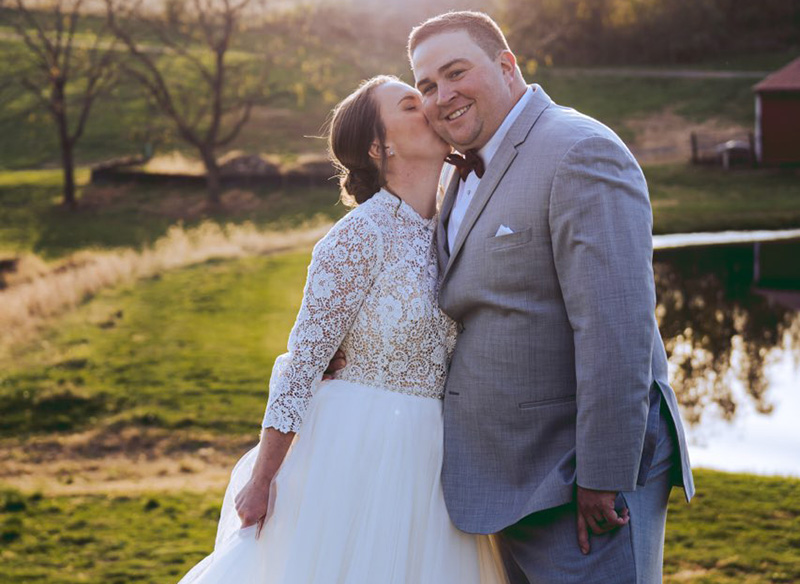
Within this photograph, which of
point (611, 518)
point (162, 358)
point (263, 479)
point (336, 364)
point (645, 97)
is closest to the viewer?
point (611, 518)

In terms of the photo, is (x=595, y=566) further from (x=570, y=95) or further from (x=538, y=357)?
(x=570, y=95)

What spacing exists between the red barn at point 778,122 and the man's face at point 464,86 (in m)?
26.3

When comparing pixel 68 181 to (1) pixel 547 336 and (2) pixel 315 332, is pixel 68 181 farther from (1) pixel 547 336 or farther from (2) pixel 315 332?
(1) pixel 547 336

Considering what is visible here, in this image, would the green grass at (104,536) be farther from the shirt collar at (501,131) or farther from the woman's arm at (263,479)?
the shirt collar at (501,131)

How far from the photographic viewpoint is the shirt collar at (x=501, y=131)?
292cm

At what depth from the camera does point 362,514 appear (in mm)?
2850

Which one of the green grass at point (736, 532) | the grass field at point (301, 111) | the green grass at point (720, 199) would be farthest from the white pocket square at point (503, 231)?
the grass field at point (301, 111)

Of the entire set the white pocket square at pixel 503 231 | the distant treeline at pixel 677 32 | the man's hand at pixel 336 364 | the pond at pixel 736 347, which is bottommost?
the pond at pixel 736 347

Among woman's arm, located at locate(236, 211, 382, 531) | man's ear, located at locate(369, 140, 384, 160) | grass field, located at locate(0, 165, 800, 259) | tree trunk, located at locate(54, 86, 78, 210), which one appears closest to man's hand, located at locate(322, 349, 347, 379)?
woman's arm, located at locate(236, 211, 382, 531)

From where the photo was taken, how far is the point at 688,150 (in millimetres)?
29547

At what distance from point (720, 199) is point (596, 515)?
22.1 metres

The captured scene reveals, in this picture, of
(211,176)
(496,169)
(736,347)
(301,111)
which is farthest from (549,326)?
(301,111)

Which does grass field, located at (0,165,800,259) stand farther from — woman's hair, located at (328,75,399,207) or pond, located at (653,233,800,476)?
woman's hair, located at (328,75,399,207)

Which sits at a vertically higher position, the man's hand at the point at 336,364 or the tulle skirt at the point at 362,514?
the man's hand at the point at 336,364
